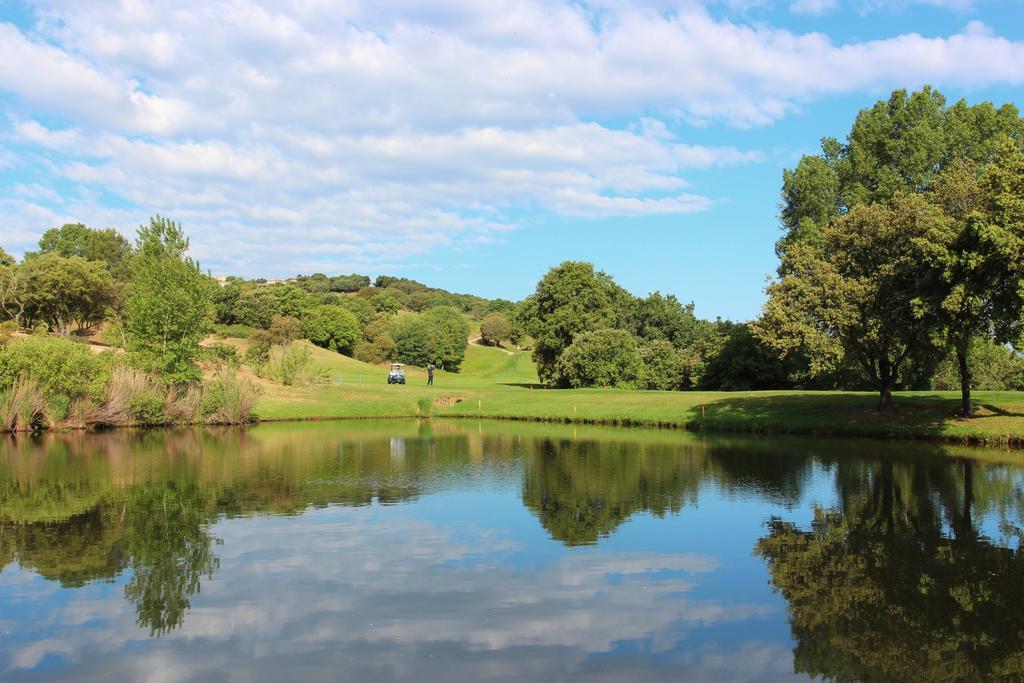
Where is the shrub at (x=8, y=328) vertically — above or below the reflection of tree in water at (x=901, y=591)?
above

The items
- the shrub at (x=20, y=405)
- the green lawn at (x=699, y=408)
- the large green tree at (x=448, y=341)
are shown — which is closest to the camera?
the green lawn at (x=699, y=408)

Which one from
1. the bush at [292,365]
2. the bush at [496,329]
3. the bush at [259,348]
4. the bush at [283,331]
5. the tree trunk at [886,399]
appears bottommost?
the tree trunk at [886,399]

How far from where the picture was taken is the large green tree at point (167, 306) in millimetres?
47156

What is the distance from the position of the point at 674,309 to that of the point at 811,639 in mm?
80377

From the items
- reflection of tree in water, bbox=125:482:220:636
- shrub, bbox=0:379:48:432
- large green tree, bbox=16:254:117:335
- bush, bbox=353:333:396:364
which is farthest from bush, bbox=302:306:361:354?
reflection of tree in water, bbox=125:482:220:636

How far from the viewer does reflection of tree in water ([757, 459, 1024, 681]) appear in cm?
989

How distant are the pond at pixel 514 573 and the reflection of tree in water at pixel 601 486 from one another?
0.49ft

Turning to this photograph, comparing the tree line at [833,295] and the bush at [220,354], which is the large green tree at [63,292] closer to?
the tree line at [833,295]

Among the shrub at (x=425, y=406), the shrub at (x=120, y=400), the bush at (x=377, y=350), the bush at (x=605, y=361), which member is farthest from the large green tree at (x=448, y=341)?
the shrub at (x=120, y=400)

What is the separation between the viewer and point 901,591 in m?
12.6

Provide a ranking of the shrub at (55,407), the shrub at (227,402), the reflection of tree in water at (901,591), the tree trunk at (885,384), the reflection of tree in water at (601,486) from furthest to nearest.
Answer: the shrub at (227,402), the shrub at (55,407), the tree trunk at (885,384), the reflection of tree in water at (601,486), the reflection of tree in water at (901,591)

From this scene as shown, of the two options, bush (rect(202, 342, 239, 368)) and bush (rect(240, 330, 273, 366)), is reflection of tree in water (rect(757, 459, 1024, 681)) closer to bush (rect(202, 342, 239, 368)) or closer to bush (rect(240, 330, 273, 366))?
bush (rect(202, 342, 239, 368))

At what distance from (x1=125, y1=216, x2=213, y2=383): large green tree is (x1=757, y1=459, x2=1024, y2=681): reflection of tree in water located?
39371mm

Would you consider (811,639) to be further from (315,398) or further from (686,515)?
(315,398)
